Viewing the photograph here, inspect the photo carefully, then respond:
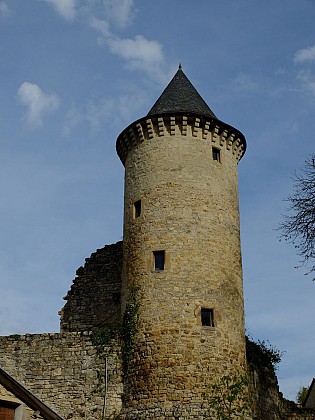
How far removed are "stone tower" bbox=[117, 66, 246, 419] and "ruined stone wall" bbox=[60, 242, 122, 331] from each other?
330cm

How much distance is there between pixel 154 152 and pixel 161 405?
22.5 ft

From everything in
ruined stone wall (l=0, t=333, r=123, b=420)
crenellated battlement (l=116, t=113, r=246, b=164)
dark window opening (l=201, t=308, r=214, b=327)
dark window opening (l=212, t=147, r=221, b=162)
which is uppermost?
crenellated battlement (l=116, t=113, r=246, b=164)

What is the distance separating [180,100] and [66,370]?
327 inches

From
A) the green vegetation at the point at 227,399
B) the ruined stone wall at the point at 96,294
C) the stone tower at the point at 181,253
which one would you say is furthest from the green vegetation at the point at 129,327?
the ruined stone wall at the point at 96,294

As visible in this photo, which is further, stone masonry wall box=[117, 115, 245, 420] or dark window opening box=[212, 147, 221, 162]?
dark window opening box=[212, 147, 221, 162]

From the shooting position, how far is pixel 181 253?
16.7 meters

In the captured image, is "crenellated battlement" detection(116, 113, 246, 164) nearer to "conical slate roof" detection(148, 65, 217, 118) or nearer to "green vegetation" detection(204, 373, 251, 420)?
"conical slate roof" detection(148, 65, 217, 118)

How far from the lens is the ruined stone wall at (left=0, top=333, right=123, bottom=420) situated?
16288mm

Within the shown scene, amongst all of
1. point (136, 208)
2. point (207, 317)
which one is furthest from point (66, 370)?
point (136, 208)

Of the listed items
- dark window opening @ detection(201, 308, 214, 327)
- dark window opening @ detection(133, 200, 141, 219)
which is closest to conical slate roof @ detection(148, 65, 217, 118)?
dark window opening @ detection(133, 200, 141, 219)

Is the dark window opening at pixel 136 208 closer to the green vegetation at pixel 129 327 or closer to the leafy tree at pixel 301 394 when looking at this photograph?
the green vegetation at pixel 129 327

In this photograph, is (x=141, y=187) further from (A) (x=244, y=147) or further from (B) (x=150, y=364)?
(B) (x=150, y=364)

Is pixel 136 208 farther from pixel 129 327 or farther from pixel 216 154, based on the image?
pixel 129 327

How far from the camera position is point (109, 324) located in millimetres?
20266
